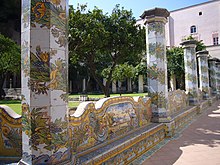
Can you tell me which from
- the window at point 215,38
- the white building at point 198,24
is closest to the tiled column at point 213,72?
the white building at point 198,24

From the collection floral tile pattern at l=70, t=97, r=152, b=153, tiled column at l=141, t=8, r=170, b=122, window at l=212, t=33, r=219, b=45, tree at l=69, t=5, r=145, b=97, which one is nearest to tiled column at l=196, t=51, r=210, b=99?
tree at l=69, t=5, r=145, b=97

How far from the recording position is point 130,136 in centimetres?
427

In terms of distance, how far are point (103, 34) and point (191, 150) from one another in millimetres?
6879

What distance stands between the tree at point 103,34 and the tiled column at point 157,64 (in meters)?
4.01

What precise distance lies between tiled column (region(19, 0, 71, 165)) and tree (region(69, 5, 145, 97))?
692 centimetres

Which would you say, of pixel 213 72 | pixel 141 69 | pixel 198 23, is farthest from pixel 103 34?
Answer: pixel 198 23

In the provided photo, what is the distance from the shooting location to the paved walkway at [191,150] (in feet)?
13.1

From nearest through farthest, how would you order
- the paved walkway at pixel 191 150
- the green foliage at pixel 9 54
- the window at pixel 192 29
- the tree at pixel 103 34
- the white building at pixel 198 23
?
the paved walkway at pixel 191 150 < the tree at pixel 103 34 < the green foliage at pixel 9 54 < the white building at pixel 198 23 < the window at pixel 192 29

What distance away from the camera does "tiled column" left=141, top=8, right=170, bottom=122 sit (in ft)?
18.9

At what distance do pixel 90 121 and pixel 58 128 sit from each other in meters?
0.97

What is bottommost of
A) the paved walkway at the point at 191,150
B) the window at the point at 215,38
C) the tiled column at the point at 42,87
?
the paved walkway at the point at 191,150

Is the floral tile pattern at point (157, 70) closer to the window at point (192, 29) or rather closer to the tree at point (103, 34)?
the tree at point (103, 34)

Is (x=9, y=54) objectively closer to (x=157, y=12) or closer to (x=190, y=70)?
(x=157, y=12)

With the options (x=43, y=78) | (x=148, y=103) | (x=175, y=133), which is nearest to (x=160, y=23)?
(x=148, y=103)
